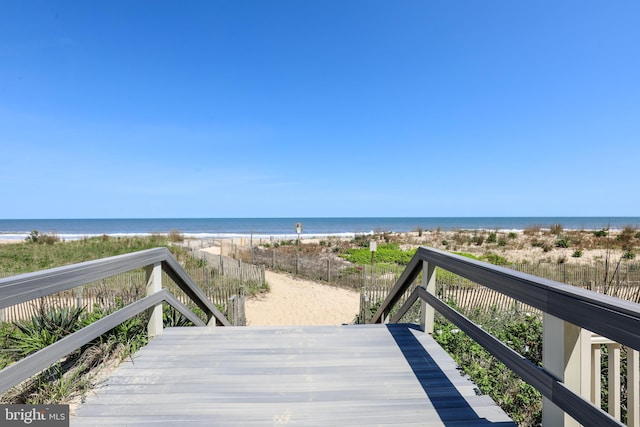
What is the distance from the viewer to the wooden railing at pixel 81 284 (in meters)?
1.72

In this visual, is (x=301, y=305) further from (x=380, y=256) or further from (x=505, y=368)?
(x=380, y=256)

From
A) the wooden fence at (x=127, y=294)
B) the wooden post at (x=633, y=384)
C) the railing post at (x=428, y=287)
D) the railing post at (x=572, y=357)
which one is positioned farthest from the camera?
the wooden fence at (x=127, y=294)

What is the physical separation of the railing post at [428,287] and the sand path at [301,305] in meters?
6.73

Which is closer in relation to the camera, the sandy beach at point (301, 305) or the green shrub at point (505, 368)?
the green shrub at point (505, 368)

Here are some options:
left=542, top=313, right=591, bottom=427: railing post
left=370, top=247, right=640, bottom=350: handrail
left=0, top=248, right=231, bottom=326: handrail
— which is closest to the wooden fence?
left=0, top=248, right=231, bottom=326: handrail

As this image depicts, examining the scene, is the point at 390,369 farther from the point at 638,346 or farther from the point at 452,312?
the point at 638,346

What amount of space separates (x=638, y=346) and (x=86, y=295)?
1291cm

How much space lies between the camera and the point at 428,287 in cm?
345

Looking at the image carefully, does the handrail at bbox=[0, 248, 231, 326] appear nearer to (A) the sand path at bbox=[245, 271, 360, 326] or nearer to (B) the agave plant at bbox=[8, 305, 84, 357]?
(B) the agave plant at bbox=[8, 305, 84, 357]

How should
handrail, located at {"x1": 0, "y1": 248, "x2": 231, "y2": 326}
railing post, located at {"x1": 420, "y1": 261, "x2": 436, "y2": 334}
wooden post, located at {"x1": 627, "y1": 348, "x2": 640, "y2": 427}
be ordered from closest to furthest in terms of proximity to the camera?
handrail, located at {"x1": 0, "y1": 248, "x2": 231, "y2": 326}, wooden post, located at {"x1": 627, "y1": 348, "x2": 640, "y2": 427}, railing post, located at {"x1": 420, "y1": 261, "x2": 436, "y2": 334}

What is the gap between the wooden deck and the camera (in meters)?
2.10

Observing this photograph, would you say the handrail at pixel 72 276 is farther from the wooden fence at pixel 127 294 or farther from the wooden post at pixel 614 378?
the wooden post at pixel 614 378

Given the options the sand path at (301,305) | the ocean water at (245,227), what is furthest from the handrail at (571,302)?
the ocean water at (245,227)

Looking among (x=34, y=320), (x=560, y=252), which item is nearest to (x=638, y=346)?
(x=34, y=320)
